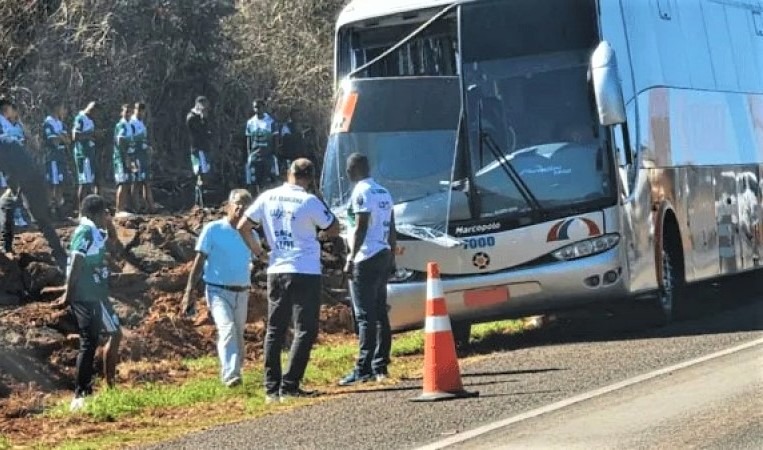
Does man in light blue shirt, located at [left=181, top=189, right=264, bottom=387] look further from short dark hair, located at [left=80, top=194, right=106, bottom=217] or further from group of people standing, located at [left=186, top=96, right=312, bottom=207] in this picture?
group of people standing, located at [left=186, top=96, right=312, bottom=207]

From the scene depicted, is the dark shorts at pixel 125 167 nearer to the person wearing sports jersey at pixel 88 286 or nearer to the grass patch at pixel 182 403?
the grass patch at pixel 182 403

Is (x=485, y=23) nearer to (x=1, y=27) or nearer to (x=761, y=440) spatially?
(x=761, y=440)

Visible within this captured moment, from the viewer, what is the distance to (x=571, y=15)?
55.6 feet

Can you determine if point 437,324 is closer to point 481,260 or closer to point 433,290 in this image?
point 433,290

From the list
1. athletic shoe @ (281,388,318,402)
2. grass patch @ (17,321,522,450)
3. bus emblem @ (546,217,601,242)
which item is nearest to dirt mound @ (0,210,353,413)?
grass patch @ (17,321,522,450)

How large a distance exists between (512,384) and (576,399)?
1342mm

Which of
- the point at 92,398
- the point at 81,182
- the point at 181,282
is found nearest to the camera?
the point at 92,398

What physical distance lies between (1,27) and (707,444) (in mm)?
20940

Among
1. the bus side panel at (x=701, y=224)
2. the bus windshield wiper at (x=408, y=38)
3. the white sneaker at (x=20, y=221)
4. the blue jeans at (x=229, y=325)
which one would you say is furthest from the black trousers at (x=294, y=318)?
the white sneaker at (x=20, y=221)

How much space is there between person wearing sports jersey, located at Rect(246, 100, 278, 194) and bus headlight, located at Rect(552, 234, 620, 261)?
1272 cm

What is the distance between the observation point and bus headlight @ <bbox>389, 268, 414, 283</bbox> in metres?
17.0

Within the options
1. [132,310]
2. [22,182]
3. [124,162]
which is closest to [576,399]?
[132,310]

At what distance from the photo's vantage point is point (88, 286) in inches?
580

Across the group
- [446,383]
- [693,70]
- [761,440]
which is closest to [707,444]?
[761,440]
